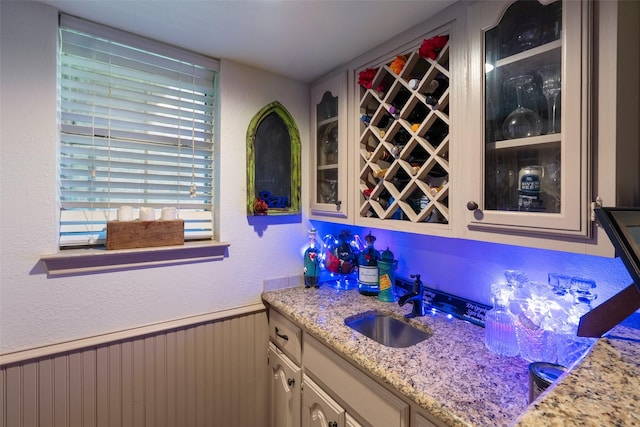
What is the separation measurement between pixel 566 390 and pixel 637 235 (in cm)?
36

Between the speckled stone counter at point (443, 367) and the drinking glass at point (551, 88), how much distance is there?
2.38ft

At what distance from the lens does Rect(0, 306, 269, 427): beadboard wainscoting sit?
1.13 metres

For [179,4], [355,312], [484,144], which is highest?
[179,4]

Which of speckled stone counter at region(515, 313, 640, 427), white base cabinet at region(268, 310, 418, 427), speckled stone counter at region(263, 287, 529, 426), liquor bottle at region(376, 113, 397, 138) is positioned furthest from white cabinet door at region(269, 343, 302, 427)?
liquor bottle at region(376, 113, 397, 138)

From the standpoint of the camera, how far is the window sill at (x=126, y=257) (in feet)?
3.81

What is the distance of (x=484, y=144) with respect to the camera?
96 cm

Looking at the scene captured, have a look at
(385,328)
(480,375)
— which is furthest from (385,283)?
(480,375)

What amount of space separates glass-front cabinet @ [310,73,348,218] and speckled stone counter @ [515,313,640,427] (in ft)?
3.45

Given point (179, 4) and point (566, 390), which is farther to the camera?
point (179, 4)

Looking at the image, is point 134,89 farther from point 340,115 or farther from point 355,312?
point 355,312

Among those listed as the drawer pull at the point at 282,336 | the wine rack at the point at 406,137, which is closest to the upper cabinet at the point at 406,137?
the wine rack at the point at 406,137

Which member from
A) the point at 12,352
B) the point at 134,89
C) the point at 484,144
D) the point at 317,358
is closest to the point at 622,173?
the point at 484,144

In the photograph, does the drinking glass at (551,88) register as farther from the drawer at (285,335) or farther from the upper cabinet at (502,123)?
the drawer at (285,335)

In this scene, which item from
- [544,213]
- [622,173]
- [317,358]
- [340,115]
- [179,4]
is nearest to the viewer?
[622,173]
